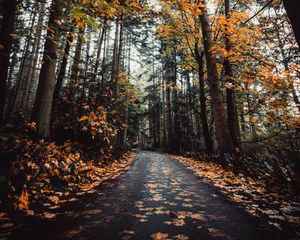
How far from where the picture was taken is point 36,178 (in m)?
3.27

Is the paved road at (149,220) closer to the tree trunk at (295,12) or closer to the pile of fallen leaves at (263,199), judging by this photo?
the pile of fallen leaves at (263,199)

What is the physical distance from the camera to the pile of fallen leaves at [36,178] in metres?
2.65

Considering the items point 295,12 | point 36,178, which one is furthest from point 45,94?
point 295,12

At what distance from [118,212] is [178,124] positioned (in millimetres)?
16390

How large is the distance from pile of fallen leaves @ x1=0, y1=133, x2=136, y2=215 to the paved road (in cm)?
45

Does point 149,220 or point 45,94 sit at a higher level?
point 45,94

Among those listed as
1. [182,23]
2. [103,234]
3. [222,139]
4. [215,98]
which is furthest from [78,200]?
[182,23]

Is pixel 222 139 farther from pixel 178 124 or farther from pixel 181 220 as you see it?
pixel 178 124

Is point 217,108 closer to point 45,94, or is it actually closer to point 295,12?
point 295,12

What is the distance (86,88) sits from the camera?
28.7 ft

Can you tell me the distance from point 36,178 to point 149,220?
7.21ft

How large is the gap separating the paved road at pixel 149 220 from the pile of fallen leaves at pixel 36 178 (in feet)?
1.48

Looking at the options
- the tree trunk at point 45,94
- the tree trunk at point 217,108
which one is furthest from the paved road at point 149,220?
the tree trunk at point 217,108

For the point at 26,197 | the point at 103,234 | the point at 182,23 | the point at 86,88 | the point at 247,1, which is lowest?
the point at 103,234
